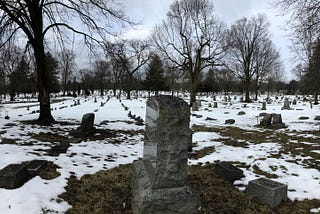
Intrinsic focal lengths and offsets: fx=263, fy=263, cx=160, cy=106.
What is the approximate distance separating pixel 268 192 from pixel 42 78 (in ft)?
33.1

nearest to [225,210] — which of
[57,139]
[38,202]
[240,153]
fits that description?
[38,202]

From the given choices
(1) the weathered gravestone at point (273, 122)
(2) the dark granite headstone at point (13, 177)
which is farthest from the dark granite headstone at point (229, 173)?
(1) the weathered gravestone at point (273, 122)

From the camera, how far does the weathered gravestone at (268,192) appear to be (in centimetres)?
454

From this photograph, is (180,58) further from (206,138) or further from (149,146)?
(149,146)

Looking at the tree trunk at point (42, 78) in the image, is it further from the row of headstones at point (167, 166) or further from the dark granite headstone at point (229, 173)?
the row of headstones at point (167, 166)

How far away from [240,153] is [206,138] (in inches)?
112

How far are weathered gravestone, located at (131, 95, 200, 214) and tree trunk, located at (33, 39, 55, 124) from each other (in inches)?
349

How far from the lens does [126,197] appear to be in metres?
4.61

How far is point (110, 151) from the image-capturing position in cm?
788

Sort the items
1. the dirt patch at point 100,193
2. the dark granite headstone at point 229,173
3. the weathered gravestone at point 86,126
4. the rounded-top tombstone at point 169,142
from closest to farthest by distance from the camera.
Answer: the rounded-top tombstone at point 169,142, the dirt patch at point 100,193, the dark granite headstone at point 229,173, the weathered gravestone at point 86,126

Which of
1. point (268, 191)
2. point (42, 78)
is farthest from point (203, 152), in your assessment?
point (42, 78)

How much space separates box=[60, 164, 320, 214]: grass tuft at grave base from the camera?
168 inches

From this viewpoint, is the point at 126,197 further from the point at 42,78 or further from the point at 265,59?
the point at 265,59

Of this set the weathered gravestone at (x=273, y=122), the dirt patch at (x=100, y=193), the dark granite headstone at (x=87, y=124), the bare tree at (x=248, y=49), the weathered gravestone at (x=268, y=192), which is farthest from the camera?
the bare tree at (x=248, y=49)
